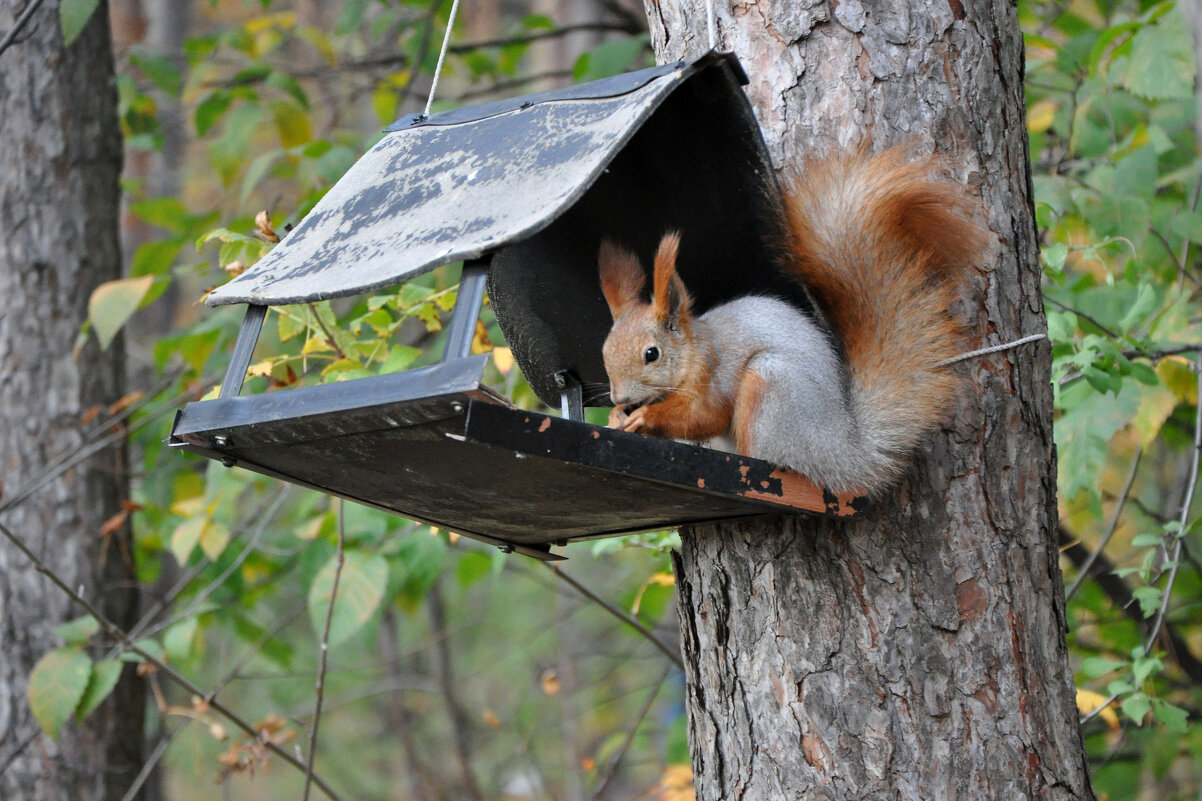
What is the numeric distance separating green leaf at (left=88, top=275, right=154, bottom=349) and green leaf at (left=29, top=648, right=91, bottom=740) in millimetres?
748

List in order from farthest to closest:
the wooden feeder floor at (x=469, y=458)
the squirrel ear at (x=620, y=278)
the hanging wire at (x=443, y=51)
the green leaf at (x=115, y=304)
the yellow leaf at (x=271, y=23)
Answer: the yellow leaf at (x=271, y=23)
the green leaf at (x=115, y=304)
the squirrel ear at (x=620, y=278)
the hanging wire at (x=443, y=51)
the wooden feeder floor at (x=469, y=458)

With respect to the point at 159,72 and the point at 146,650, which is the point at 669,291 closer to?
the point at 146,650

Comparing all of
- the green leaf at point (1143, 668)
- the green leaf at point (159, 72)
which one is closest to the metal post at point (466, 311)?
the green leaf at point (1143, 668)

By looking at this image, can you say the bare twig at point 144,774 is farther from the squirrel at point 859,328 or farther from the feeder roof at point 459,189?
the squirrel at point 859,328

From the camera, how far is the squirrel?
1.32 m

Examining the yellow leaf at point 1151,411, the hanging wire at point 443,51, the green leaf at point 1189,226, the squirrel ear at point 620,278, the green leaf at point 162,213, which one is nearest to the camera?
the hanging wire at point 443,51

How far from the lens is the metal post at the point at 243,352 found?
1.30 meters

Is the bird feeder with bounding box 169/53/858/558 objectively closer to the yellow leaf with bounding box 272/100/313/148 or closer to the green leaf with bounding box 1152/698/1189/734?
the green leaf with bounding box 1152/698/1189/734

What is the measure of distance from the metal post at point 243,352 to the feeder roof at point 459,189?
0.04m

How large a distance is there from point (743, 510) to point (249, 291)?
0.67 metres

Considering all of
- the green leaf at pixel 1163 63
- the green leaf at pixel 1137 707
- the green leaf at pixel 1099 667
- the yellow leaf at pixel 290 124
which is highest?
the yellow leaf at pixel 290 124

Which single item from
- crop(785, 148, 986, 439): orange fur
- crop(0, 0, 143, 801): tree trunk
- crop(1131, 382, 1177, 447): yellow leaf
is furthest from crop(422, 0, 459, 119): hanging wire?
crop(0, 0, 143, 801): tree trunk

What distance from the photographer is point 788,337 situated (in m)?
1.41

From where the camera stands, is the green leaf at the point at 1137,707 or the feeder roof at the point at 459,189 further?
the green leaf at the point at 1137,707
